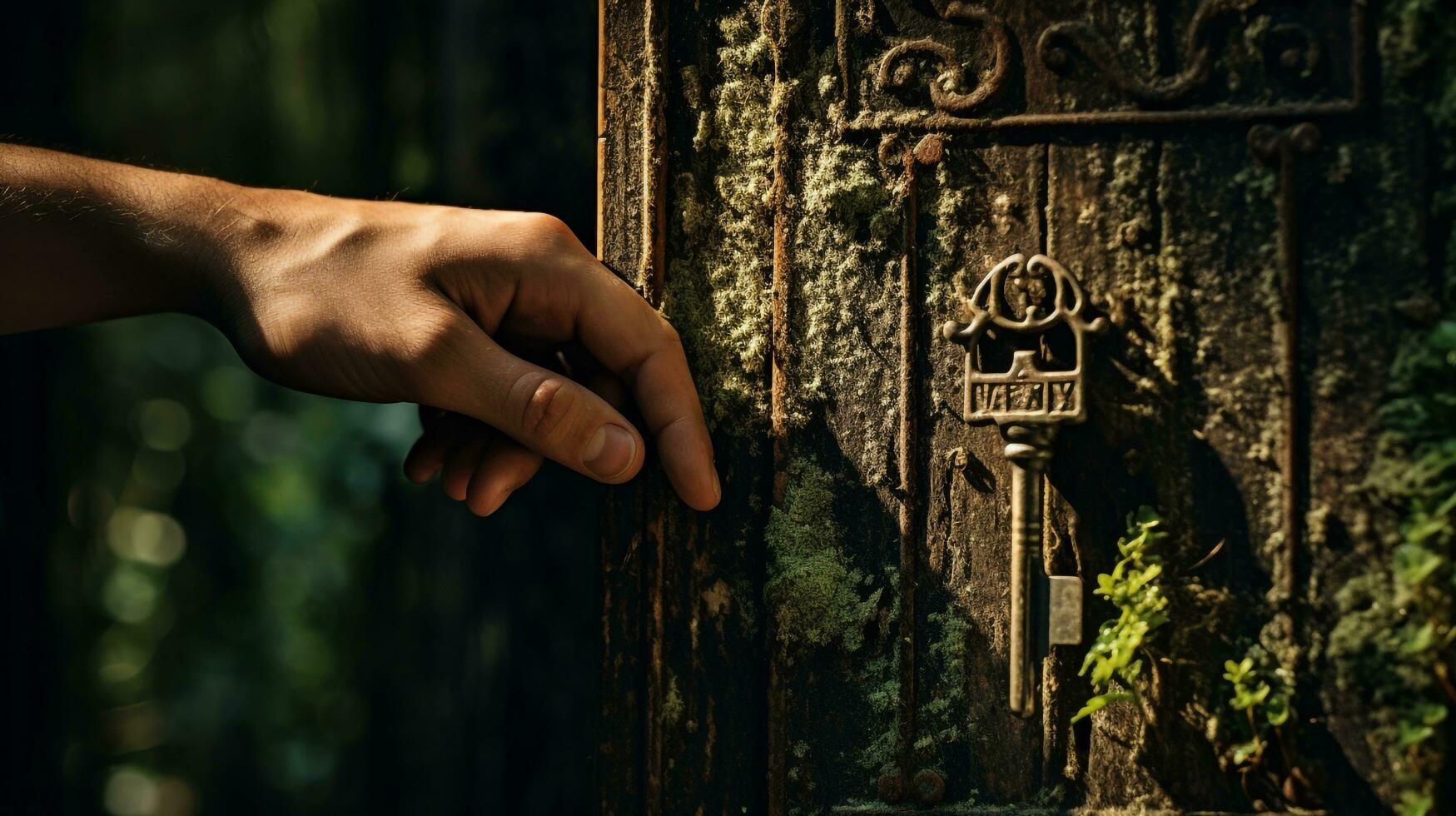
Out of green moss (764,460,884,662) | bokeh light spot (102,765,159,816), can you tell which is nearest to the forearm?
green moss (764,460,884,662)

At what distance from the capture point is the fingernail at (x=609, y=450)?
98cm

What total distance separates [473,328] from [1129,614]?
67 centimetres

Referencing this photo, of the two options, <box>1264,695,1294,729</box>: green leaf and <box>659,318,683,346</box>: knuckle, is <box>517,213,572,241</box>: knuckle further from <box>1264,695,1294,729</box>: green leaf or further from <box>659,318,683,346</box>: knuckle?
<box>1264,695,1294,729</box>: green leaf

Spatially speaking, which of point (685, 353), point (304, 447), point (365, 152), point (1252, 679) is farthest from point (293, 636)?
point (1252, 679)

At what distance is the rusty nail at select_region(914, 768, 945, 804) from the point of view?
Answer: 0.98 m

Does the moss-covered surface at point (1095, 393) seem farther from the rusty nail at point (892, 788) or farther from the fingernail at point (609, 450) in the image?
the fingernail at point (609, 450)

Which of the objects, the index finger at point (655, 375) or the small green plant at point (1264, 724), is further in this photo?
the index finger at point (655, 375)

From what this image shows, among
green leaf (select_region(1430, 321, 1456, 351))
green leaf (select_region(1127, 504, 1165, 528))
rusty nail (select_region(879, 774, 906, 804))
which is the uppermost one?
green leaf (select_region(1430, 321, 1456, 351))

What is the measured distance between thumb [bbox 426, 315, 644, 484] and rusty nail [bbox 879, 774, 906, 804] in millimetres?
406

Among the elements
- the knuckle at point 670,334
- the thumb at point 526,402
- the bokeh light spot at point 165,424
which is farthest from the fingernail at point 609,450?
the bokeh light spot at point 165,424

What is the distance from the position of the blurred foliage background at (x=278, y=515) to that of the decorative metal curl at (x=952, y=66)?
0.80 meters

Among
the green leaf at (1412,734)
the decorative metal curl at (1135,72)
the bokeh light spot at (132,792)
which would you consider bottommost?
the bokeh light spot at (132,792)

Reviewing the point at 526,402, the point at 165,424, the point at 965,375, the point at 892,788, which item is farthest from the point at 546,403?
the point at 165,424

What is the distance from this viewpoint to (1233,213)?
937mm
